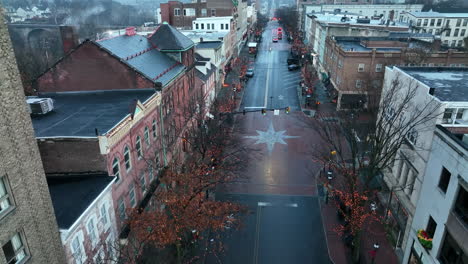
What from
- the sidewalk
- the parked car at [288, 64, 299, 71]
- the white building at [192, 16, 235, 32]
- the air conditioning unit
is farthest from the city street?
the white building at [192, 16, 235, 32]

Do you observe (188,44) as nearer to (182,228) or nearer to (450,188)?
(182,228)

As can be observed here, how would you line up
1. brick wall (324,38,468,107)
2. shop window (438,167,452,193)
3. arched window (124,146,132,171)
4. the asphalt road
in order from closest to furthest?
shop window (438,167,452,193) < arched window (124,146,132,171) < brick wall (324,38,468,107) < the asphalt road

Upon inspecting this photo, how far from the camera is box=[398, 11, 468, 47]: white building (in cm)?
9881

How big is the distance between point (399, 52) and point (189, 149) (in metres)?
37.8

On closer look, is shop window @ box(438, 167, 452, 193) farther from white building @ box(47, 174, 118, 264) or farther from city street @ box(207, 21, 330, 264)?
white building @ box(47, 174, 118, 264)

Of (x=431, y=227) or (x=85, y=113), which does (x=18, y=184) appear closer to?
(x=85, y=113)

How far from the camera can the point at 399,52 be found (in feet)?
176

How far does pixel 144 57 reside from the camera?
3462cm

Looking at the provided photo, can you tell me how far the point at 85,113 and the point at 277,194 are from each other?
20404 millimetres

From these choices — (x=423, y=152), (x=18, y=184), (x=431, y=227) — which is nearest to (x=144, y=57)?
(x=18, y=184)

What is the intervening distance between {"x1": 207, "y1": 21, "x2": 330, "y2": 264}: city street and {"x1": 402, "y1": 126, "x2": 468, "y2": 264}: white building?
8.16 metres

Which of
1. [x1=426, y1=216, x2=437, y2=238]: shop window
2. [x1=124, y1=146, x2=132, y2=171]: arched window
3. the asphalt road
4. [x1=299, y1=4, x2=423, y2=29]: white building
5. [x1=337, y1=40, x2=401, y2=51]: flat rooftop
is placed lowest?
the asphalt road

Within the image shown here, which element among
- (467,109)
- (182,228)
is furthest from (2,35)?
(467,109)

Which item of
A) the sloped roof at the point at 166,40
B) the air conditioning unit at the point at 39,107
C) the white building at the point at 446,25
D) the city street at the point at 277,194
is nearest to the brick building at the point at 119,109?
the sloped roof at the point at 166,40
